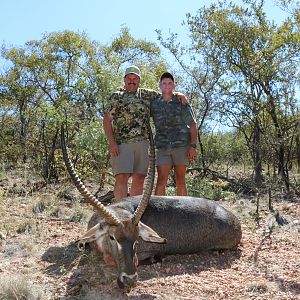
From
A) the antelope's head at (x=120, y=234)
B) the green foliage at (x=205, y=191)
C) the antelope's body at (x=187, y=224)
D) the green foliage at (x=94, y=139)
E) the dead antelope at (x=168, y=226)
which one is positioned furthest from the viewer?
the green foliage at (x=205, y=191)

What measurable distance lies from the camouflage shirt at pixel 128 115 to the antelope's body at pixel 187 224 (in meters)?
1.23

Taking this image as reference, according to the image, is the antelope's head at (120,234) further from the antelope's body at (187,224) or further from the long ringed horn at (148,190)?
the antelope's body at (187,224)

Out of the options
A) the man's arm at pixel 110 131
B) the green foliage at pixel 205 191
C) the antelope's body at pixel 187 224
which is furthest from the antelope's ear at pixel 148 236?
the green foliage at pixel 205 191

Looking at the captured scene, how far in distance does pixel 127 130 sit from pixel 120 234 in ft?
8.79

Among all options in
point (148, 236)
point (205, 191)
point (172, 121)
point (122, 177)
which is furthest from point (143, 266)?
point (205, 191)

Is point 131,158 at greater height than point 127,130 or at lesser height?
lesser

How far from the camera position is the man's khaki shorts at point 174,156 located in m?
7.84

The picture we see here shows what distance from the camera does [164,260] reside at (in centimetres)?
639

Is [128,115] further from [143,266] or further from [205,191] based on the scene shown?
[205,191]

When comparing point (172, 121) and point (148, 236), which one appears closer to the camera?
point (148, 236)

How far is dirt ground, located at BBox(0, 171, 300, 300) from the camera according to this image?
16.8 feet

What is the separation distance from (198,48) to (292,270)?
30.6 ft

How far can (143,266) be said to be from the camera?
6.07m

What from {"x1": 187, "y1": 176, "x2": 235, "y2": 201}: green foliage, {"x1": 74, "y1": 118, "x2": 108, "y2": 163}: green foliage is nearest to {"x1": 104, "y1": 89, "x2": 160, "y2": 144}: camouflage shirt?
{"x1": 74, "y1": 118, "x2": 108, "y2": 163}: green foliage
